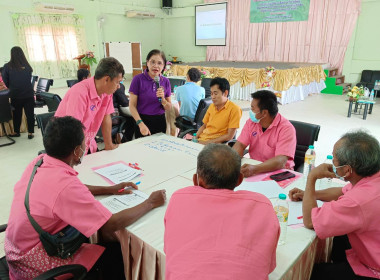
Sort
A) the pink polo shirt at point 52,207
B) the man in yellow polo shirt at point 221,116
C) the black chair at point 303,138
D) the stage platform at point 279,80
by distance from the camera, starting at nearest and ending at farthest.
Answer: the pink polo shirt at point 52,207
the black chair at point 303,138
the man in yellow polo shirt at point 221,116
the stage platform at point 279,80

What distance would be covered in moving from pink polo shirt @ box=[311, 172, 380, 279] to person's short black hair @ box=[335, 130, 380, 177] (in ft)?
0.14

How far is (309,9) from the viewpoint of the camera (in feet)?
29.7

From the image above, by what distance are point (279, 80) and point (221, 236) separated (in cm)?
691

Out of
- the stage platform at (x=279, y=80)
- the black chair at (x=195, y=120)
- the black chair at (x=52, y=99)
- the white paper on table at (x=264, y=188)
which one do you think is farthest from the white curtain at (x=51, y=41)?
the white paper on table at (x=264, y=188)

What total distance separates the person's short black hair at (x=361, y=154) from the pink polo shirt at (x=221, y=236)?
0.47 meters

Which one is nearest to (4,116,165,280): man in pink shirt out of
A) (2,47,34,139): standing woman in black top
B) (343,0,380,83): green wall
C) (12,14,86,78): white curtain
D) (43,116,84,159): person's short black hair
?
(43,116,84,159): person's short black hair

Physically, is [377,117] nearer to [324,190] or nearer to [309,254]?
[324,190]

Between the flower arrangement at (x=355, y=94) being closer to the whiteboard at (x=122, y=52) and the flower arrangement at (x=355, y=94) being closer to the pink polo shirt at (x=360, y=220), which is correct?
the pink polo shirt at (x=360, y=220)

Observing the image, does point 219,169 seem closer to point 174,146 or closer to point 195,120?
point 174,146

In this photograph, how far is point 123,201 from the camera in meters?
1.48

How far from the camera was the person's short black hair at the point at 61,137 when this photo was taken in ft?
3.97

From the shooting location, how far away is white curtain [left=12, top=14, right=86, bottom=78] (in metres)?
8.65

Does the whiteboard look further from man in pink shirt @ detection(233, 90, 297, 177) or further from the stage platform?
A: man in pink shirt @ detection(233, 90, 297, 177)

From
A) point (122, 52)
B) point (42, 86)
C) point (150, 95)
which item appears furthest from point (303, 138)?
point (122, 52)
